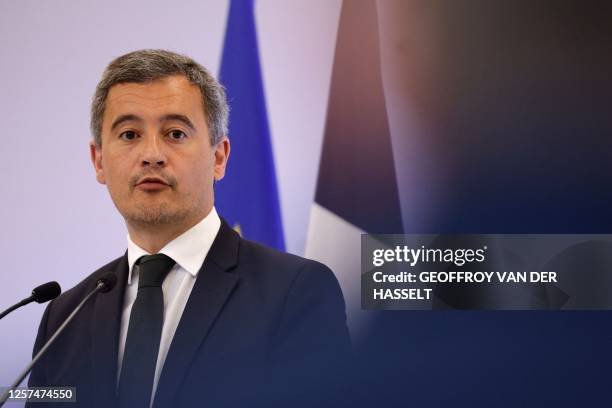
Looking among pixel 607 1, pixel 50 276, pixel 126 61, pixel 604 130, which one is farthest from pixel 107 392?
pixel 607 1

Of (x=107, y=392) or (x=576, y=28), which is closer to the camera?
(x=107, y=392)

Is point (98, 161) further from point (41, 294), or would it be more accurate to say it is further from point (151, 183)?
point (41, 294)

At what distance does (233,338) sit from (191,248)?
0.94 feet

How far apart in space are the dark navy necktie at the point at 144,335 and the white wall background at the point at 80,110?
1.07 m

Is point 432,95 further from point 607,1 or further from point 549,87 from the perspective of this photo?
point 607,1

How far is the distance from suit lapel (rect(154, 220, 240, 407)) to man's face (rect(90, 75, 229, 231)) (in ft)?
0.45

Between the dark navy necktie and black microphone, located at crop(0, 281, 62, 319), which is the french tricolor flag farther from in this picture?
black microphone, located at crop(0, 281, 62, 319)

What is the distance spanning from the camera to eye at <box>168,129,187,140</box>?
78.3 inches

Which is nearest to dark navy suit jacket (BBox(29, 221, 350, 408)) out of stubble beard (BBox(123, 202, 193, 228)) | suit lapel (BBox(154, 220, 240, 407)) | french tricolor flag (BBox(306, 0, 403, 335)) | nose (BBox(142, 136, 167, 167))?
suit lapel (BBox(154, 220, 240, 407))

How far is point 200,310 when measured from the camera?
184 centimetres

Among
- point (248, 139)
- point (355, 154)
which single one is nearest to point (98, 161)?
point (248, 139)

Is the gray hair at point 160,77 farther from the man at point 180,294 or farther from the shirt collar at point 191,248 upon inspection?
the shirt collar at point 191,248

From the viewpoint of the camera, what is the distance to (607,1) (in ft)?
9.66

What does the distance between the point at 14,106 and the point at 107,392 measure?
5.44ft
